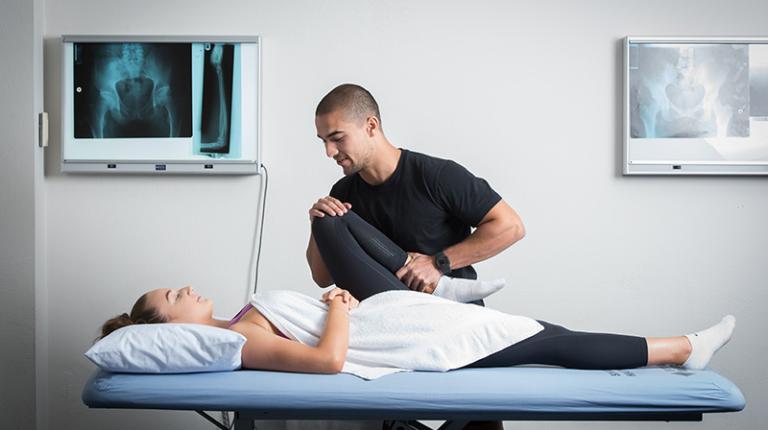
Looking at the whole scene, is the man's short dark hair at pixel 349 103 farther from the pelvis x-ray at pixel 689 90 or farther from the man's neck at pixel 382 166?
the pelvis x-ray at pixel 689 90

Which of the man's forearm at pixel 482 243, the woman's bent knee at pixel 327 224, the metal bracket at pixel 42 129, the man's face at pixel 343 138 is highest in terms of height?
the metal bracket at pixel 42 129

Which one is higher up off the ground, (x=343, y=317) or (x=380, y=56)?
(x=380, y=56)

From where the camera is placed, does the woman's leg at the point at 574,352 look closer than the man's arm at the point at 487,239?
Yes

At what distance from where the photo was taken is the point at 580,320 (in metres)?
3.19

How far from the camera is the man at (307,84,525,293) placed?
2486 millimetres

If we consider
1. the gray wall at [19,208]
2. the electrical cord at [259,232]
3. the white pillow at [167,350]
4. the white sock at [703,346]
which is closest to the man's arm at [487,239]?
the white sock at [703,346]

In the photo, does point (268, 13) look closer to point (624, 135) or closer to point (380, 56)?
point (380, 56)

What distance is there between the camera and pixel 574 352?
2.01 metres

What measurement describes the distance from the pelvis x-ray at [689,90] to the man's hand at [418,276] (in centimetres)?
113

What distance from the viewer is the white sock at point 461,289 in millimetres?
2322

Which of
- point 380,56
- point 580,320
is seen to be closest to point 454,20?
point 380,56

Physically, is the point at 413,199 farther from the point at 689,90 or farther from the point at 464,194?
the point at 689,90

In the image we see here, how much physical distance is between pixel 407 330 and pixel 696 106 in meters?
1.67

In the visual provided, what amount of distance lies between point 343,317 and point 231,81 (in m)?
1.36
